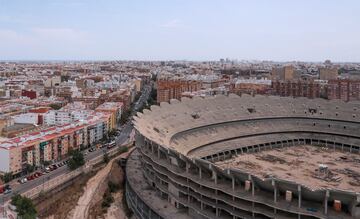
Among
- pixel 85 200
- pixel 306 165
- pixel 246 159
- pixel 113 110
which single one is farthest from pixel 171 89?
pixel 85 200

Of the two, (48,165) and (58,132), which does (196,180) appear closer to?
(48,165)

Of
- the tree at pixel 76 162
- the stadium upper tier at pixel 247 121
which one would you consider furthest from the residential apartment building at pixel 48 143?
the stadium upper tier at pixel 247 121

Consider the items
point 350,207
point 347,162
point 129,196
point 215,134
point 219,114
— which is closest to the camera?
point 350,207

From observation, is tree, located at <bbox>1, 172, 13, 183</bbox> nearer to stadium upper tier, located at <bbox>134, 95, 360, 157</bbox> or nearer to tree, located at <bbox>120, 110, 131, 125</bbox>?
stadium upper tier, located at <bbox>134, 95, 360, 157</bbox>

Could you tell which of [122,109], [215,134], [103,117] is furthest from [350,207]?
[122,109]

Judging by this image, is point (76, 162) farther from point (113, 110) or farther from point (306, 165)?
point (113, 110)
